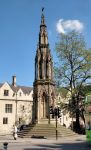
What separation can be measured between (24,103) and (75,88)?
27566 millimetres

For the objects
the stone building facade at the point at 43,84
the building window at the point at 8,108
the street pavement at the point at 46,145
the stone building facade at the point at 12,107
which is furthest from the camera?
the building window at the point at 8,108

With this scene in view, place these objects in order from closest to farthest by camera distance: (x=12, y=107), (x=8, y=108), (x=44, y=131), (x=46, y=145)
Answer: (x=46, y=145) → (x=44, y=131) → (x=8, y=108) → (x=12, y=107)

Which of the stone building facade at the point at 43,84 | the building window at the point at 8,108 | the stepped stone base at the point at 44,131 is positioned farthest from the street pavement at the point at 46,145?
the building window at the point at 8,108

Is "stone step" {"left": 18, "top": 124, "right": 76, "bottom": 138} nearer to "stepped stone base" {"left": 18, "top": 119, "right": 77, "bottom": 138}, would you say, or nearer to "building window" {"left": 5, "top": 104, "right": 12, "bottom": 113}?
"stepped stone base" {"left": 18, "top": 119, "right": 77, "bottom": 138}

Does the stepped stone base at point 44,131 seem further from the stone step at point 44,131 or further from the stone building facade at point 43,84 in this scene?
the stone building facade at point 43,84

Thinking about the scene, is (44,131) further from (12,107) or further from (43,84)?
(12,107)

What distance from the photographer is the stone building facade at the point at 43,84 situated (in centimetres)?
3547

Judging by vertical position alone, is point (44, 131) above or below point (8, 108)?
below

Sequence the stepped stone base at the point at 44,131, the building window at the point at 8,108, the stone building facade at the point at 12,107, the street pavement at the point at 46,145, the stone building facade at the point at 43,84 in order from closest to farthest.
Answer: the street pavement at the point at 46,145 → the stepped stone base at the point at 44,131 → the stone building facade at the point at 43,84 → the stone building facade at the point at 12,107 → the building window at the point at 8,108

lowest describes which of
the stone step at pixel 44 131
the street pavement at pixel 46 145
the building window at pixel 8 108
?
the street pavement at pixel 46 145

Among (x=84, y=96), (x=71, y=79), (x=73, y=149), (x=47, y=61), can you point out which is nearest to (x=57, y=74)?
(x=71, y=79)

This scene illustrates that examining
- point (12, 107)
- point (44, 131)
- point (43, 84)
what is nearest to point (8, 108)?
point (12, 107)

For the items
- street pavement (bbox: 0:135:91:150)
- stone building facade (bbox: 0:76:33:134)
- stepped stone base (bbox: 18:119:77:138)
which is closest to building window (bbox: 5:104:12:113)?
stone building facade (bbox: 0:76:33:134)

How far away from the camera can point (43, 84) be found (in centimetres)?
3597
